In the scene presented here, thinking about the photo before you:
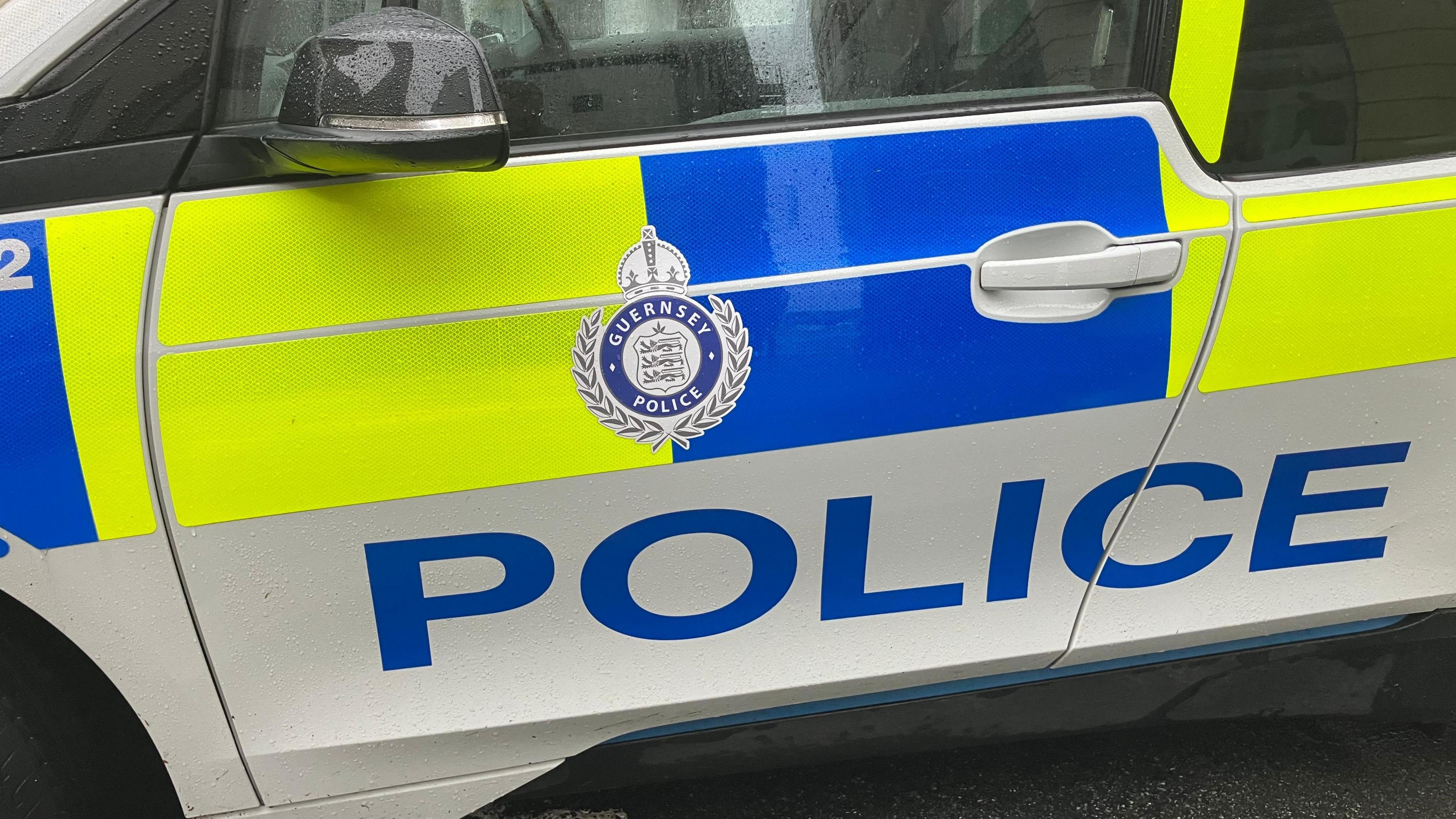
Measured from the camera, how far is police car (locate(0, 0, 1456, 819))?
1206 mm

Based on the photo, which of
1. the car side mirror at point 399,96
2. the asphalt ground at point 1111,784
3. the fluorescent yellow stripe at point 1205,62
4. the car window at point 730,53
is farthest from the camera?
the asphalt ground at point 1111,784

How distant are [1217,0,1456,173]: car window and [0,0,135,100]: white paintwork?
1.33 metres

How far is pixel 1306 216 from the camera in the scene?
1.38 metres

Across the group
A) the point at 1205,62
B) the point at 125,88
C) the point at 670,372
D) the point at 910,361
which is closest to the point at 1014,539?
the point at 910,361

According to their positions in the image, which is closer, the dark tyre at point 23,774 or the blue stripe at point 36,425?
the blue stripe at point 36,425

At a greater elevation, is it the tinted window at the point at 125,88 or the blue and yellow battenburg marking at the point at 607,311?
the tinted window at the point at 125,88

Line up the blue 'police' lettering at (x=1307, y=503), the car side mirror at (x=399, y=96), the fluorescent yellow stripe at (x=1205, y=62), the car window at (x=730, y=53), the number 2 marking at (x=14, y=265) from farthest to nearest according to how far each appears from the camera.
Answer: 1. the blue 'police' lettering at (x=1307, y=503)
2. the fluorescent yellow stripe at (x=1205, y=62)
3. the car window at (x=730, y=53)
4. the number 2 marking at (x=14, y=265)
5. the car side mirror at (x=399, y=96)

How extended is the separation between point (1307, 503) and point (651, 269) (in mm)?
964

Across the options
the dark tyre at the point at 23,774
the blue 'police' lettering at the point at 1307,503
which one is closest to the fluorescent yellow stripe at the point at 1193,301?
the blue 'police' lettering at the point at 1307,503

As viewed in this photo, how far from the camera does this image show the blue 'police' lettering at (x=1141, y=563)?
1436 mm

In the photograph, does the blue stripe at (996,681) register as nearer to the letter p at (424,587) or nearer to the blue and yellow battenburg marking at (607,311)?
the letter p at (424,587)

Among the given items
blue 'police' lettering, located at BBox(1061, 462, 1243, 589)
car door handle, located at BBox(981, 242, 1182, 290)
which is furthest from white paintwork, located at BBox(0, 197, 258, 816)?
blue 'police' lettering, located at BBox(1061, 462, 1243, 589)

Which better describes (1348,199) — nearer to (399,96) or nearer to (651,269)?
(651,269)

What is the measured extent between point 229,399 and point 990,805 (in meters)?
1.41
